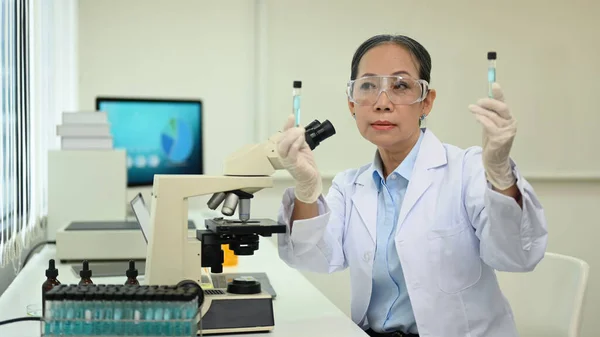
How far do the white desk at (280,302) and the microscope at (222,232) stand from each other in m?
0.07

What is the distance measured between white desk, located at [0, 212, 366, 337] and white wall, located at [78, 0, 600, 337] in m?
1.28

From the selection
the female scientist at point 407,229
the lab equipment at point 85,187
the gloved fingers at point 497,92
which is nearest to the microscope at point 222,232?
the female scientist at point 407,229

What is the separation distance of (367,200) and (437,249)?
0.26 meters

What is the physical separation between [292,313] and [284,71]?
6.64ft

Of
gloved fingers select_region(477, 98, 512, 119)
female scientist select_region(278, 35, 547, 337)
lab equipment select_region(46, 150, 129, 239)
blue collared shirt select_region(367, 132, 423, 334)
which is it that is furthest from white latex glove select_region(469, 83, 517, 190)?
lab equipment select_region(46, 150, 129, 239)

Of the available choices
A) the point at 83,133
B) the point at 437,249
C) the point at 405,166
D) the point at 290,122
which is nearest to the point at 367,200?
the point at 405,166

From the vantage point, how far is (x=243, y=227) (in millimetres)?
1286

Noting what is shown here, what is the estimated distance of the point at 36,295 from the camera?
5.19 feet

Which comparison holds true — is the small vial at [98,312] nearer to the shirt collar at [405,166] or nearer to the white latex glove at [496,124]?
the white latex glove at [496,124]

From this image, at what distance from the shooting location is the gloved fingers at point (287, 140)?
1.26 m

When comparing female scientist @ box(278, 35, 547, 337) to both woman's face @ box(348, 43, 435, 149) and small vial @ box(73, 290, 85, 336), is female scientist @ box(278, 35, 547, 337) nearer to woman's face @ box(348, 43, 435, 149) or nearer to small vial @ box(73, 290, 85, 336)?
woman's face @ box(348, 43, 435, 149)

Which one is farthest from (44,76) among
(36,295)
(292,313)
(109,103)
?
(292,313)

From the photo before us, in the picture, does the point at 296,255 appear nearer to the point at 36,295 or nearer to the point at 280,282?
the point at 280,282

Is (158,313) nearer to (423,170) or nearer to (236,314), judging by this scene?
(236,314)
